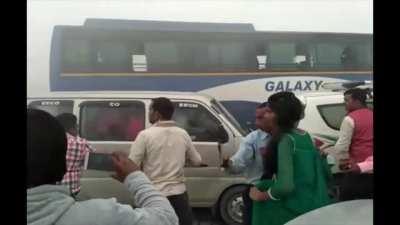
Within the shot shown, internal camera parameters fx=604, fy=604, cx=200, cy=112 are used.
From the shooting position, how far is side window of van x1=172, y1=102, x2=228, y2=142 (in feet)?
20.7

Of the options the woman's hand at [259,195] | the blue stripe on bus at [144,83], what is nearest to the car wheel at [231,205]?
the blue stripe on bus at [144,83]

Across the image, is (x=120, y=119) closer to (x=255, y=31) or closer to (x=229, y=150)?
(x=229, y=150)

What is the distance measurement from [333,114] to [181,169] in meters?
2.80

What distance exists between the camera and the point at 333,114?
640cm

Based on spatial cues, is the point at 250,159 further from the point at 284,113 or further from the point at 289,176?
the point at 289,176

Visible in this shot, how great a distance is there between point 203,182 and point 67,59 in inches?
143

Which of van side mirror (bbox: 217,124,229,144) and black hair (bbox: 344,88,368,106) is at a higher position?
black hair (bbox: 344,88,368,106)

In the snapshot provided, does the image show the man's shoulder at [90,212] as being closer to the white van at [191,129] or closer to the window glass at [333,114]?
the white van at [191,129]

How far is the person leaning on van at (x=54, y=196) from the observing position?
4.71ft

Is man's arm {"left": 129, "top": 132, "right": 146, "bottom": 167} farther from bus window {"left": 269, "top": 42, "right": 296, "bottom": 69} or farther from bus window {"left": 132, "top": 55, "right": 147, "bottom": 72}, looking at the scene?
bus window {"left": 269, "top": 42, "right": 296, "bottom": 69}

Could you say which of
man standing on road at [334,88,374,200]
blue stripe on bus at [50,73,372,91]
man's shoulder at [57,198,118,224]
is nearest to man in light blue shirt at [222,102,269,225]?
man standing on road at [334,88,374,200]

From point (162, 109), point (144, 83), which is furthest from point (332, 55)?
point (162, 109)

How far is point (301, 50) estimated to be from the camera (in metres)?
9.12
